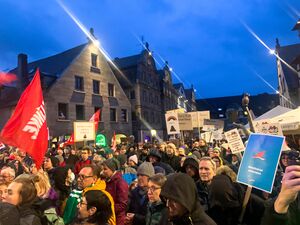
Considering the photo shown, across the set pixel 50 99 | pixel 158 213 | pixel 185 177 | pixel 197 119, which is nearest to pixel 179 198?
pixel 185 177

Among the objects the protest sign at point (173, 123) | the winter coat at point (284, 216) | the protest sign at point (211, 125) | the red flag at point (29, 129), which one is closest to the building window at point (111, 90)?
the protest sign at point (211, 125)

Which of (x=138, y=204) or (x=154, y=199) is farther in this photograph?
(x=138, y=204)

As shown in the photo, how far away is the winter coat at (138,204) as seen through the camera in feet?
16.0

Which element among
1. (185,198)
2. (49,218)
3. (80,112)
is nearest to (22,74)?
(80,112)

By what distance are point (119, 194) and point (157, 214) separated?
129 cm

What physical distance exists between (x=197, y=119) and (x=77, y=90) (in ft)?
51.4

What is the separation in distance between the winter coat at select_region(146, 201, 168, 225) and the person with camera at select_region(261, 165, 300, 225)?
2262 millimetres

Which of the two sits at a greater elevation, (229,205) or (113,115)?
(113,115)

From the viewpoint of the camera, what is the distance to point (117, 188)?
17.1 ft

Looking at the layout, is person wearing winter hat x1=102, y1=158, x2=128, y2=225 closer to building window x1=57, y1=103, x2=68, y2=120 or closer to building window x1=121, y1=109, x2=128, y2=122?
building window x1=57, y1=103, x2=68, y2=120

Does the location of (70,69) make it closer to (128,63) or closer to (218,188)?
(128,63)

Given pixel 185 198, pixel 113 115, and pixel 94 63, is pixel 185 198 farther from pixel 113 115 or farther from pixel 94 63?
pixel 113 115

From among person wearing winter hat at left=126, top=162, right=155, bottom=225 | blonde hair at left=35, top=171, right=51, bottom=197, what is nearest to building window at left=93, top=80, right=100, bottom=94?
person wearing winter hat at left=126, top=162, right=155, bottom=225

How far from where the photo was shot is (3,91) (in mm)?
29656
